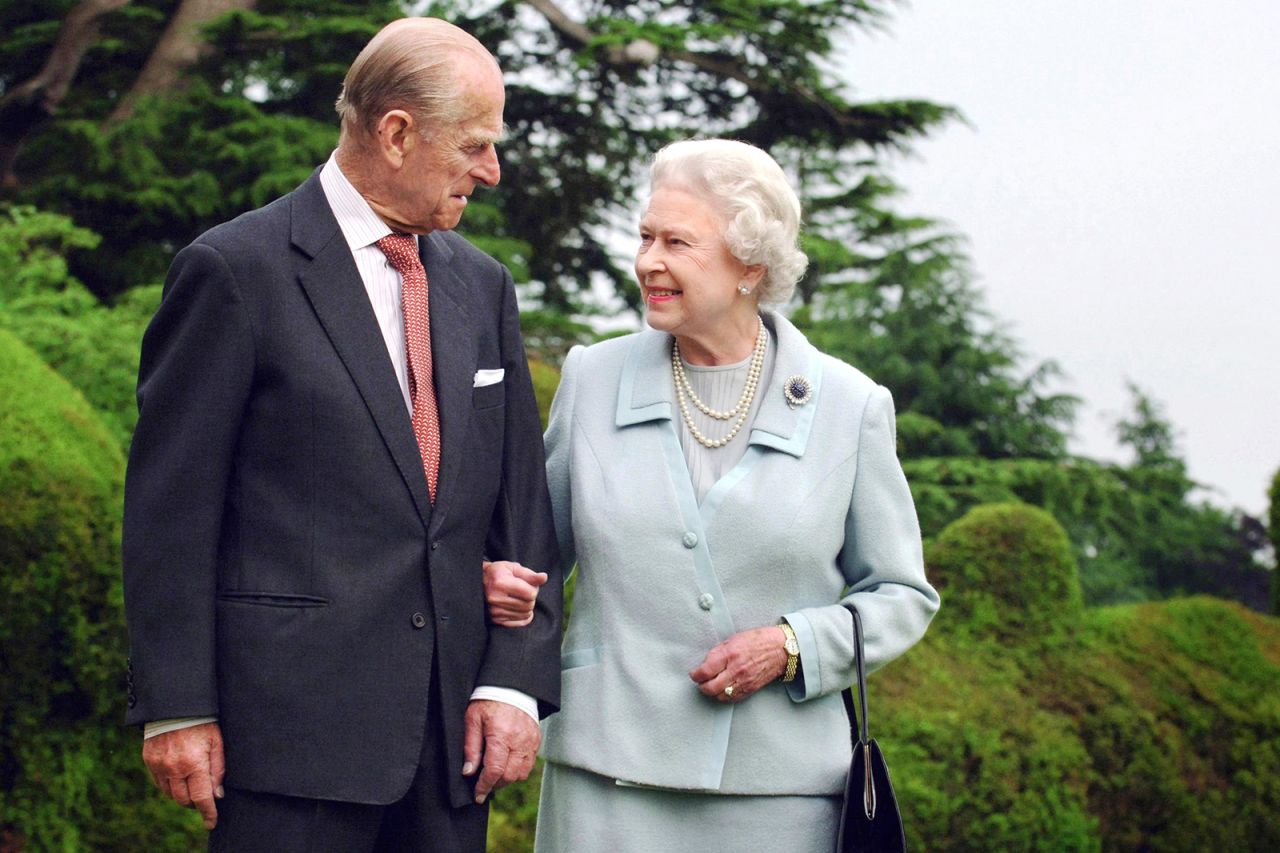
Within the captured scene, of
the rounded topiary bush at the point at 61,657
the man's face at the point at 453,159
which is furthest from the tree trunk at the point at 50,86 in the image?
the man's face at the point at 453,159

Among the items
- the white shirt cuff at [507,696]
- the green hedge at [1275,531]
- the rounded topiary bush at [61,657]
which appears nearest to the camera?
the white shirt cuff at [507,696]

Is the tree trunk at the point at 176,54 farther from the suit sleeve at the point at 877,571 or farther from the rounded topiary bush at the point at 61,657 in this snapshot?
the suit sleeve at the point at 877,571

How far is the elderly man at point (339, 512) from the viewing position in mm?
2422

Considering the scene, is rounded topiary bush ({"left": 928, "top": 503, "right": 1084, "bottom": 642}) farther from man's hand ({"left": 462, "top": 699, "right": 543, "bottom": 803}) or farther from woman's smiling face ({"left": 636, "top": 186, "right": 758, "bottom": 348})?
man's hand ({"left": 462, "top": 699, "right": 543, "bottom": 803})

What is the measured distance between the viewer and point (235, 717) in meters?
2.46

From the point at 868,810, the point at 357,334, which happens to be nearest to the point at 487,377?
the point at 357,334

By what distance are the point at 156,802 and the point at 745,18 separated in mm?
7029

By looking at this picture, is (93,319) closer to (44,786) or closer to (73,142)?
(44,786)

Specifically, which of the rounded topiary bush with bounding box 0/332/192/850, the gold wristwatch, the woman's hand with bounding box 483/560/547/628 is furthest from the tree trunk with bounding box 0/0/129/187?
the gold wristwatch

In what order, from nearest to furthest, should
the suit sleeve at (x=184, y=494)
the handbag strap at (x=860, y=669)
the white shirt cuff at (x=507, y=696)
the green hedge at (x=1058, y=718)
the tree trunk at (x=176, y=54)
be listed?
the suit sleeve at (x=184, y=494) → the white shirt cuff at (x=507, y=696) → the handbag strap at (x=860, y=669) → the green hedge at (x=1058, y=718) → the tree trunk at (x=176, y=54)

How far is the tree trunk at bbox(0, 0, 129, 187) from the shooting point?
1028cm

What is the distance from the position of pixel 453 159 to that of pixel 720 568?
910mm

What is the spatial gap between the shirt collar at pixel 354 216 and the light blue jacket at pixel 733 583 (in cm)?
62

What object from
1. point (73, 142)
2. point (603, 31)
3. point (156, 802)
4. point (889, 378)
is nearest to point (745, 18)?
point (603, 31)
